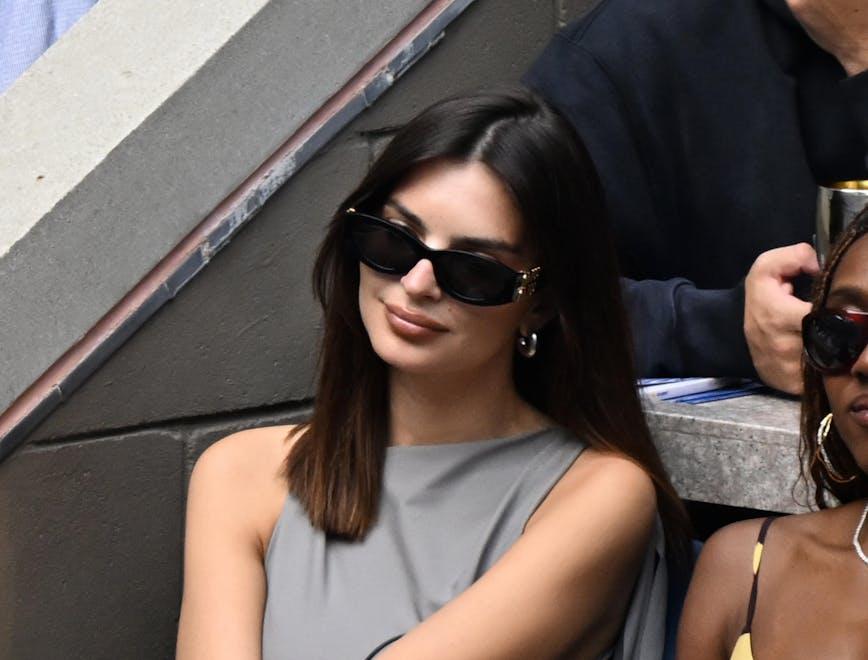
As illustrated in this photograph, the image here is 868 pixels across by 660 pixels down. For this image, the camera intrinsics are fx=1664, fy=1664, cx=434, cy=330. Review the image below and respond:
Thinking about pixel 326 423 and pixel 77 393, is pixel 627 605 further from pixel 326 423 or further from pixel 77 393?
pixel 77 393

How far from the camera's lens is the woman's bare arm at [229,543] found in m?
2.77

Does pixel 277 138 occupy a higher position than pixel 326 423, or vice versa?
pixel 277 138

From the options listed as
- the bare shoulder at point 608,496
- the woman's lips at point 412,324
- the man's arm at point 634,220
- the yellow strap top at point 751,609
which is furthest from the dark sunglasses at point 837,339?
the man's arm at point 634,220

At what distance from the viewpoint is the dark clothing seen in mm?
3318

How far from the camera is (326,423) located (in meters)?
2.95

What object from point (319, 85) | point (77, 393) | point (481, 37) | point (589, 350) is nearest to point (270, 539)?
point (77, 393)

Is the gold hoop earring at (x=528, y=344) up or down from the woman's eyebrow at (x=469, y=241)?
down

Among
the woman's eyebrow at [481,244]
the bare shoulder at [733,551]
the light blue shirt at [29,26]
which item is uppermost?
the light blue shirt at [29,26]

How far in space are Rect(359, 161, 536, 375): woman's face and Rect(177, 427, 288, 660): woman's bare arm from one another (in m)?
0.35

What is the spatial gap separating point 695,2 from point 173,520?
4.83ft

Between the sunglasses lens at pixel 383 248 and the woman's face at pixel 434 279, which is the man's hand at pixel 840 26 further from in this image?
the sunglasses lens at pixel 383 248

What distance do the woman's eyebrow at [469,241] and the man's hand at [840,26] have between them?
0.85 metres

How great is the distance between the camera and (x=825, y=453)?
242cm

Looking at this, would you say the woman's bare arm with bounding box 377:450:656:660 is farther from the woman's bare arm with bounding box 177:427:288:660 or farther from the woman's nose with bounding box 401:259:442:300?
the woman's nose with bounding box 401:259:442:300
